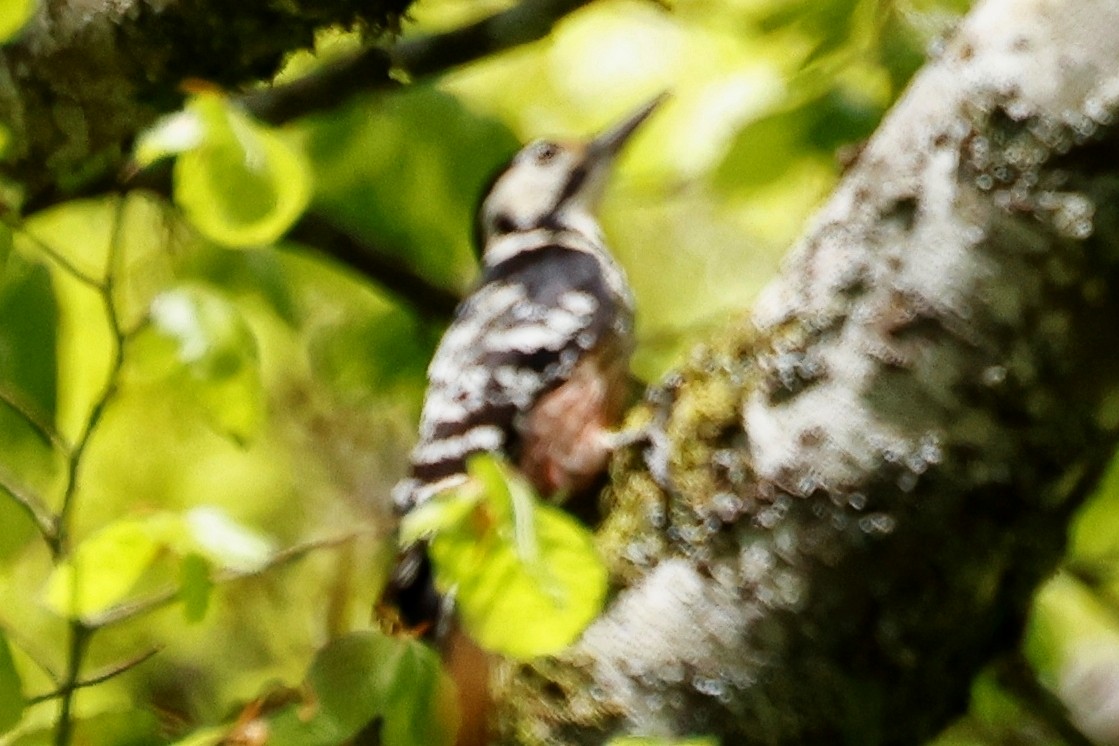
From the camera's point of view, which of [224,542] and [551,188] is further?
[551,188]

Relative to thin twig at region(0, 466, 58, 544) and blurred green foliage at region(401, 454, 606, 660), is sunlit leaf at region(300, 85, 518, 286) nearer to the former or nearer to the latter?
thin twig at region(0, 466, 58, 544)

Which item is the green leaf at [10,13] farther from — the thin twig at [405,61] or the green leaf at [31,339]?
the thin twig at [405,61]

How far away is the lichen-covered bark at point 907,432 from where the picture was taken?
1.24 metres

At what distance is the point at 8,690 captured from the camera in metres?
1.18

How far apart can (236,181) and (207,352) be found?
16 cm

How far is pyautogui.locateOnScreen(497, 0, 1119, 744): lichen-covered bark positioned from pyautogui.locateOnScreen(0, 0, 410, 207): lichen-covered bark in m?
0.94

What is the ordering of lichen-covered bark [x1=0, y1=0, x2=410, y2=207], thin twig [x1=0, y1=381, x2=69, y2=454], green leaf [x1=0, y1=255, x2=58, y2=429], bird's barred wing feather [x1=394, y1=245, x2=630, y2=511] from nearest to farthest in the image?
thin twig [x1=0, y1=381, x2=69, y2=454] → green leaf [x1=0, y1=255, x2=58, y2=429] → lichen-covered bark [x1=0, y1=0, x2=410, y2=207] → bird's barred wing feather [x1=394, y1=245, x2=630, y2=511]

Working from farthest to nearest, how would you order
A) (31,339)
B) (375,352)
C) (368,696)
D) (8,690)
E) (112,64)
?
(375,352) < (112,64) < (31,339) < (368,696) < (8,690)

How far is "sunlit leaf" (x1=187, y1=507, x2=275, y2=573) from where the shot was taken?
1.13 meters

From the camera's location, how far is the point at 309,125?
91.8 inches

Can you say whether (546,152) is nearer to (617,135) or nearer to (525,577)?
(617,135)

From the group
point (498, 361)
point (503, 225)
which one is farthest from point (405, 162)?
point (503, 225)

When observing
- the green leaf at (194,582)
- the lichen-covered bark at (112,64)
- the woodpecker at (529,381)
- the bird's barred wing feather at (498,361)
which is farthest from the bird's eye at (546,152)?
the green leaf at (194,582)

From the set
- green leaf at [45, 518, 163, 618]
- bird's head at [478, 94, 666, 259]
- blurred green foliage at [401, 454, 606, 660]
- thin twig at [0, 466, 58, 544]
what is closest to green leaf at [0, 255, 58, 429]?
thin twig at [0, 466, 58, 544]
